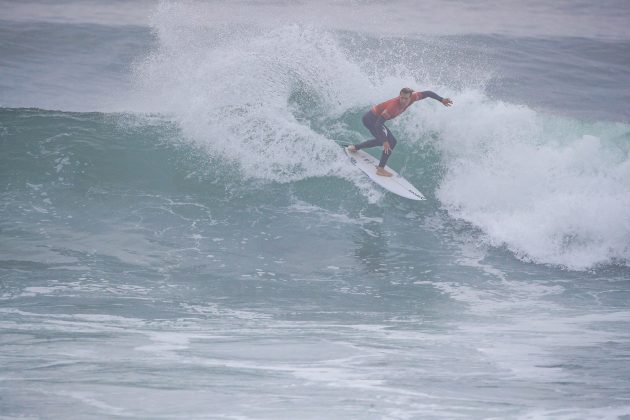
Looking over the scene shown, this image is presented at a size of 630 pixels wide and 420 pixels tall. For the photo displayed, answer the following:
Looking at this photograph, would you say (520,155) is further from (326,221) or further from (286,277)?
(286,277)

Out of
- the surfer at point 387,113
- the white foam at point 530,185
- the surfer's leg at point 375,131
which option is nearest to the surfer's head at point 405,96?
the surfer at point 387,113

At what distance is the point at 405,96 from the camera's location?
10.4 m

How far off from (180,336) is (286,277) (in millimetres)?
2718

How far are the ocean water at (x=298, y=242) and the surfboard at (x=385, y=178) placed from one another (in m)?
0.26

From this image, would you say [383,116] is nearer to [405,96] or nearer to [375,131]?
[375,131]

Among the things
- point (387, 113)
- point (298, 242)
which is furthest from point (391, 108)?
point (298, 242)

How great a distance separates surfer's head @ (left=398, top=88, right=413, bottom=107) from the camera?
1037cm

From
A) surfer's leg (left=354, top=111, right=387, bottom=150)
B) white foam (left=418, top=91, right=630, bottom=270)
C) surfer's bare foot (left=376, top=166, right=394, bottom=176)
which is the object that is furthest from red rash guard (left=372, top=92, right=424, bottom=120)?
white foam (left=418, top=91, right=630, bottom=270)

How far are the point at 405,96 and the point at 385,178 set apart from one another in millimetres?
1453

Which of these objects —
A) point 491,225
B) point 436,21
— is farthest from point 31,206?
point 436,21

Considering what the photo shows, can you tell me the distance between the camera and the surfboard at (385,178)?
36.1 ft

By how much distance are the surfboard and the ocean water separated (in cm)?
26

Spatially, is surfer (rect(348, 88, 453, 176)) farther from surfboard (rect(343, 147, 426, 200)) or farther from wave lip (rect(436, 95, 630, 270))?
wave lip (rect(436, 95, 630, 270))

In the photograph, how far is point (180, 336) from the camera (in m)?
6.23
